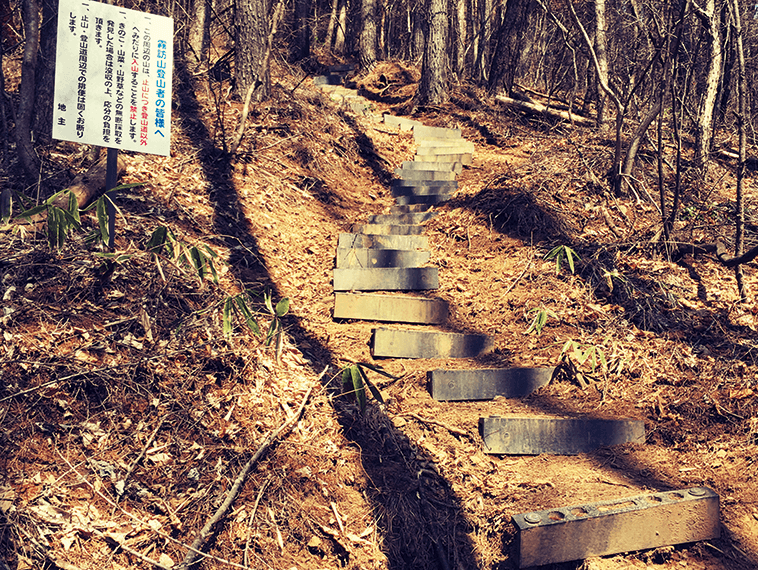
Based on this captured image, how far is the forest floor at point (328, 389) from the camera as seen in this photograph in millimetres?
2850

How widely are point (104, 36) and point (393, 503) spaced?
371 cm

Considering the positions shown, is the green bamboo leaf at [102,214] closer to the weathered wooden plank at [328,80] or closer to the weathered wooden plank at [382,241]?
the weathered wooden plank at [382,241]

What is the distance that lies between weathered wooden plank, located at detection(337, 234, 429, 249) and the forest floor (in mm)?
197

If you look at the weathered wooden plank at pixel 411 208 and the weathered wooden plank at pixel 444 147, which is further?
the weathered wooden plank at pixel 444 147

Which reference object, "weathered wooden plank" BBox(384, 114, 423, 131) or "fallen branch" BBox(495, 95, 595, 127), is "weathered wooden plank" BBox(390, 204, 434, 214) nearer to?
"weathered wooden plank" BBox(384, 114, 423, 131)

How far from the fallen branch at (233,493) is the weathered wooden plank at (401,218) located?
11.1 ft

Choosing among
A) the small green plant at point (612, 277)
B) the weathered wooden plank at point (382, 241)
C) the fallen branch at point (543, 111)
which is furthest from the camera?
the fallen branch at point (543, 111)

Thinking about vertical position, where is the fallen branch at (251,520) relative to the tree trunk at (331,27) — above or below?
below

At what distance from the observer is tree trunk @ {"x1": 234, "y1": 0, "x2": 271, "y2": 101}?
7.66 m

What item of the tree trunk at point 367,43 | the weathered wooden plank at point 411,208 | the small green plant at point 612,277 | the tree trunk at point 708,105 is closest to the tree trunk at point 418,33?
the tree trunk at point 367,43

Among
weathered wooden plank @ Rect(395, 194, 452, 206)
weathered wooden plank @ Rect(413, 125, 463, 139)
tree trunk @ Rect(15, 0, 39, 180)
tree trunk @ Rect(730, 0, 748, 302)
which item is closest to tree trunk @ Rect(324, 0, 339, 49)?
weathered wooden plank @ Rect(413, 125, 463, 139)

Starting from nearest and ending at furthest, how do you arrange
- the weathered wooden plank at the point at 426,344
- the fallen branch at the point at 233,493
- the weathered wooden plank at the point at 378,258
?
1. the fallen branch at the point at 233,493
2. the weathered wooden plank at the point at 426,344
3. the weathered wooden plank at the point at 378,258

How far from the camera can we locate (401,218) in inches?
265

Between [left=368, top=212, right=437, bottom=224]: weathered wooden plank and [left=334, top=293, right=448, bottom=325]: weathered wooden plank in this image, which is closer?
[left=334, top=293, right=448, bottom=325]: weathered wooden plank
